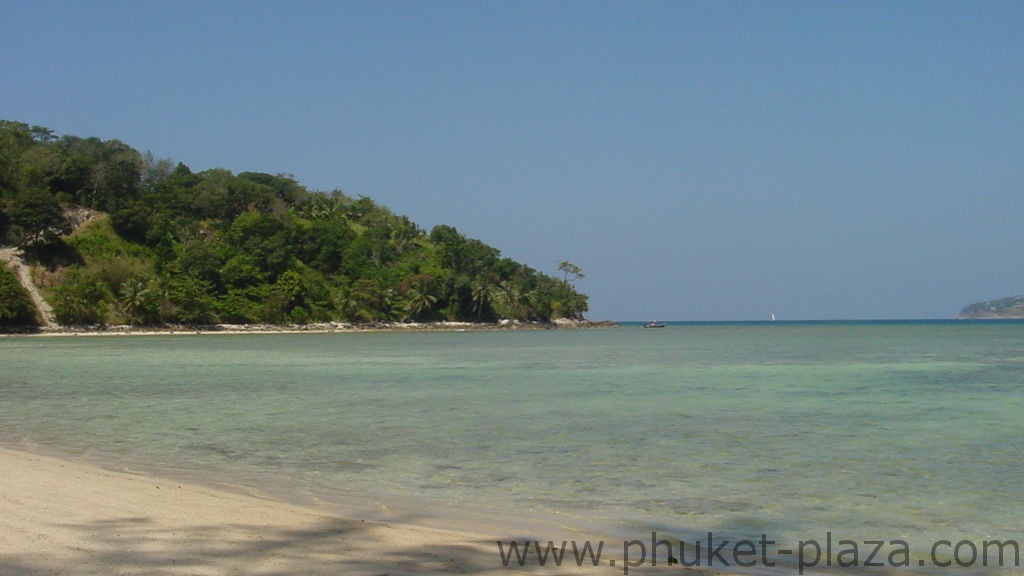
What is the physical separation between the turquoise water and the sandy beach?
4.19ft

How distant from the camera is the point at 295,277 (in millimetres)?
114438

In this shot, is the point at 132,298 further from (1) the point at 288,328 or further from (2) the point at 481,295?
(2) the point at 481,295

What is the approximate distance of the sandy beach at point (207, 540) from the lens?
17.8 feet

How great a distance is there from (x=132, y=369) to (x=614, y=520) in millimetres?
30155

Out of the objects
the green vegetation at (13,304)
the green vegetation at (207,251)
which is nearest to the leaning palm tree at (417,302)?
the green vegetation at (207,251)

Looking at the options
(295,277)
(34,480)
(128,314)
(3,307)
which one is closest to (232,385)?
(34,480)

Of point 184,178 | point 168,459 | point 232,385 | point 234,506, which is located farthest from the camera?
point 184,178

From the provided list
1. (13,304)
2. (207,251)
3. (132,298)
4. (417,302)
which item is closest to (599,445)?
(13,304)

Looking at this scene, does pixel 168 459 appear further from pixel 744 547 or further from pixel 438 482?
pixel 744 547

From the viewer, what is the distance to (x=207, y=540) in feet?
20.3

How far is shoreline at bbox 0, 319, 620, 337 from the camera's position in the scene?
88.7m

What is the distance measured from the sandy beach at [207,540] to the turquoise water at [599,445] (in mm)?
1277

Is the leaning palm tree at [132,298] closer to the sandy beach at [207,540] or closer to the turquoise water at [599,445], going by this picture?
the turquoise water at [599,445]

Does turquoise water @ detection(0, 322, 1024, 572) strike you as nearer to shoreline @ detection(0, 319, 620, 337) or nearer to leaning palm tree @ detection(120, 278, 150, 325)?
shoreline @ detection(0, 319, 620, 337)
